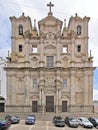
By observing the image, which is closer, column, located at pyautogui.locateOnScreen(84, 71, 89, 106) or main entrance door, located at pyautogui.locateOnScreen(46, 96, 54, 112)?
column, located at pyautogui.locateOnScreen(84, 71, 89, 106)

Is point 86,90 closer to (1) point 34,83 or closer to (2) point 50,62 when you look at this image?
(2) point 50,62

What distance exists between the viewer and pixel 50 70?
2272 inches

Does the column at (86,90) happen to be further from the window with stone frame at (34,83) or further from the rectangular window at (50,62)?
the window with stone frame at (34,83)

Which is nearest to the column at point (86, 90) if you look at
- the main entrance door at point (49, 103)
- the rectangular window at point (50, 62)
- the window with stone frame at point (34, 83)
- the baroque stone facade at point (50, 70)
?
the baroque stone facade at point (50, 70)

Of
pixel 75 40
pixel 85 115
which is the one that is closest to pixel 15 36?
pixel 75 40

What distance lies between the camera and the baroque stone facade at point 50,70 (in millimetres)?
56562

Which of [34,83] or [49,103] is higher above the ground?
[34,83]

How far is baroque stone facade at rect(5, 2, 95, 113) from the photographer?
56562mm

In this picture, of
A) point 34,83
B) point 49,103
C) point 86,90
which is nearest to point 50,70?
point 34,83

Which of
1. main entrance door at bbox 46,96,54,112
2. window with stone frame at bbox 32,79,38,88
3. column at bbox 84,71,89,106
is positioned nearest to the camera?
column at bbox 84,71,89,106

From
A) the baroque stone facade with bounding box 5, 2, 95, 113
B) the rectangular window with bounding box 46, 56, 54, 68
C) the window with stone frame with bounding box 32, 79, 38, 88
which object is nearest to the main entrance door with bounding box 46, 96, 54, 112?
the baroque stone facade with bounding box 5, 2, 95, 113

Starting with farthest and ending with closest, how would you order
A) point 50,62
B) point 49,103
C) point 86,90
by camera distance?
point 50,62
point 49,103
point 86,90

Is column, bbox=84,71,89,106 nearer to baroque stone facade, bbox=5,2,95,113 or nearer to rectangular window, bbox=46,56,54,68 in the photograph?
baroque stone facade, bbox=5,2,95,113

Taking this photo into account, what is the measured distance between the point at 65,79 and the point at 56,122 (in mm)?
17877
